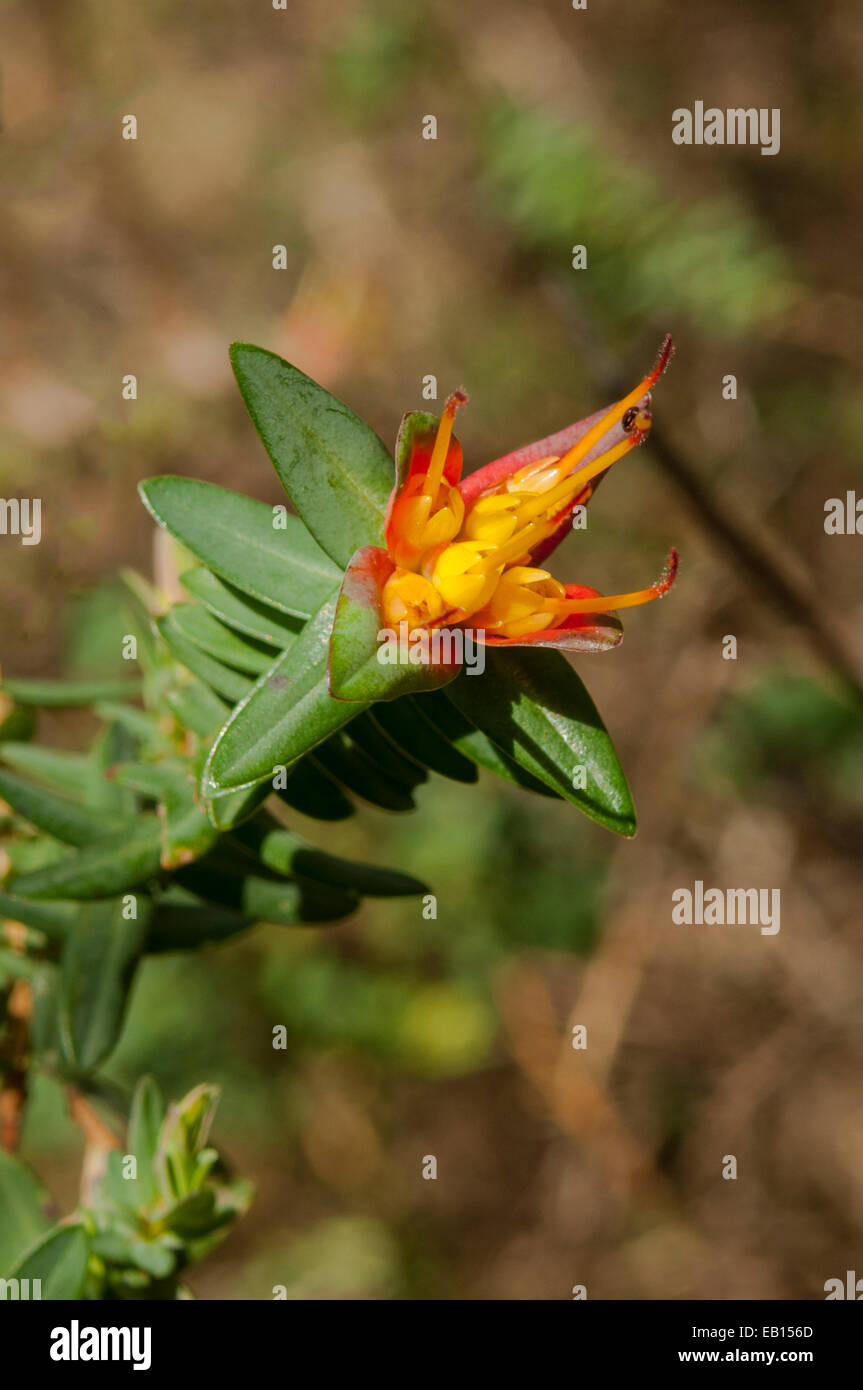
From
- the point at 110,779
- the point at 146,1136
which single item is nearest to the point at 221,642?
the point at 110,779

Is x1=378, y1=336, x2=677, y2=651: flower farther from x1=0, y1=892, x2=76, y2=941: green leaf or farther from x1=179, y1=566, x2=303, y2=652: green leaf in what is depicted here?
x1=0, y1=892, x2=76, y2=941: green leaf

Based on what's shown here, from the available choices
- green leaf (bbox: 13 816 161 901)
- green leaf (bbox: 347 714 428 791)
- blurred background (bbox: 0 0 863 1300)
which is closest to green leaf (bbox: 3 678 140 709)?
green leaf (bbox: 13 816 161 901)


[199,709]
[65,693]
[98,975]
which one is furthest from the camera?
[65,693]

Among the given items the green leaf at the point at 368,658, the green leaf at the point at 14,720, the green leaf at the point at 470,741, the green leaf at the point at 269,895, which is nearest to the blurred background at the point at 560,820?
the green leaf at the point at 14,720

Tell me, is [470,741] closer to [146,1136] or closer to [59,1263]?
[146,1136]

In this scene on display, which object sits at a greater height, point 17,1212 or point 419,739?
point 419,739
